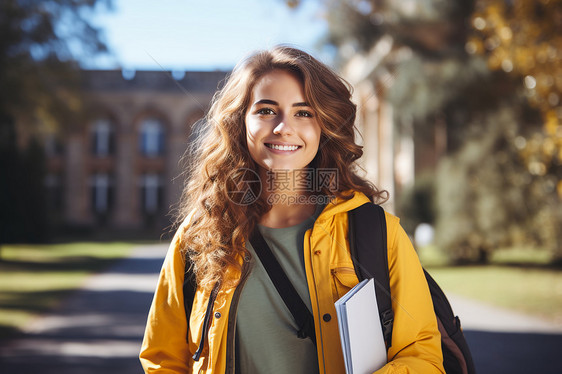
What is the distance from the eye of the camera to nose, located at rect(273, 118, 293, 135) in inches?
81.0

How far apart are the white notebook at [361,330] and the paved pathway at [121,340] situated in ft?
13.1

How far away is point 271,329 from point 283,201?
0.50 metres

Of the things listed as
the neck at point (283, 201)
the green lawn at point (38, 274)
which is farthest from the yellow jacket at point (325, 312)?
the green lawn at point (38, 274)

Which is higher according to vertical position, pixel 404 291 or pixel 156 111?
pixel 156 111

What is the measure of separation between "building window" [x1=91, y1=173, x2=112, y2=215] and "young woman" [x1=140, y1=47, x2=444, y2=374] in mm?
37126

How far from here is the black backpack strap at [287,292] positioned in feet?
6.43

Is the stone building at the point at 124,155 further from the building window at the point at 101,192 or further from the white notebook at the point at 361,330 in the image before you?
the white notebook at the point at 361,330

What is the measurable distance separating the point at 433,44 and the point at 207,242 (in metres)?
13.4

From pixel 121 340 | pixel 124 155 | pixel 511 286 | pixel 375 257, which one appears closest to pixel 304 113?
pixel 375 257

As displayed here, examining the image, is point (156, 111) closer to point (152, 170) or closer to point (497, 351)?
point (152, 170)

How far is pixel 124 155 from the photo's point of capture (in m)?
37.9

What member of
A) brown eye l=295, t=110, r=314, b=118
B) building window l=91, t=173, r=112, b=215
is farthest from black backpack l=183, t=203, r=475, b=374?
building window l=91, t=173, r=112, b=215

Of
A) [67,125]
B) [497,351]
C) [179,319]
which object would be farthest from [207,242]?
[67,125]

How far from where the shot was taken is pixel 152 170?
128 feet
